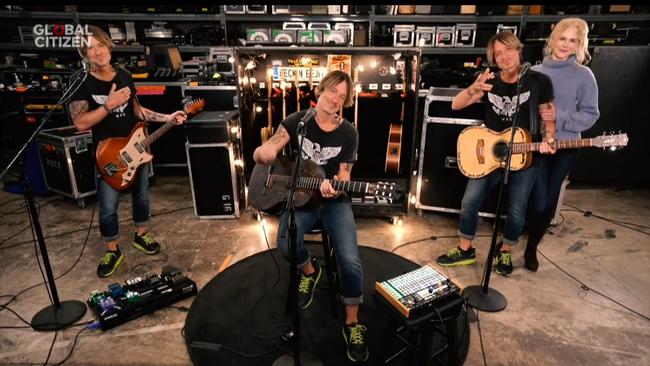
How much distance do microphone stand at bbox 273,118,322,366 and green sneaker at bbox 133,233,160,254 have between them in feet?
5.35

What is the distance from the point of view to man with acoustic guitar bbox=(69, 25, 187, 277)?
3133 mm

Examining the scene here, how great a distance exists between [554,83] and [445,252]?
1.72 meters

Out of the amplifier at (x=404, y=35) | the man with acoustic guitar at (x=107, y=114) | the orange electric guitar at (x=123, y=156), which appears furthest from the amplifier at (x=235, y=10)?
the orange electric guitar at (x=123, y=156)

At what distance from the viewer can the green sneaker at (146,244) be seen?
381 centimetres

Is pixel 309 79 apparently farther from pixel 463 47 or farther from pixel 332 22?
pixel 463 47

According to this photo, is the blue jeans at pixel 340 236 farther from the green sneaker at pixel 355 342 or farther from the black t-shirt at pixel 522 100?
the black t-shirt at pixel 522 100

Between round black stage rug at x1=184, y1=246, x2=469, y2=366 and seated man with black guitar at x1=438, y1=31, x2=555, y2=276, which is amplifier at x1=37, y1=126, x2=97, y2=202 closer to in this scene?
round black stage rug at x1=184, y1=246, x2=469, y2=366

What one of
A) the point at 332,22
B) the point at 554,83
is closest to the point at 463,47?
the point at 332,22

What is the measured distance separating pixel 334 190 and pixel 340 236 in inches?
11.6

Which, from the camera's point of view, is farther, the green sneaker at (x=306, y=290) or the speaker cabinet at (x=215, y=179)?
the speaker cabinet at (x=215, y=179)

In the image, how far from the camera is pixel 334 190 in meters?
2.64

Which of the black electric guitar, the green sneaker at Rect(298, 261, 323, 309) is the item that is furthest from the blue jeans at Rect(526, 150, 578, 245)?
the green sneaker at Rect(298, 261, 323, 309)

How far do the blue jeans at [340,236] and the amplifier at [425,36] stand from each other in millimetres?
4093

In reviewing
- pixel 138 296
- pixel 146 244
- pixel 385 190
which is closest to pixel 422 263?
pixel 385 190
